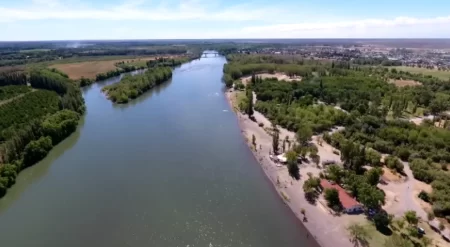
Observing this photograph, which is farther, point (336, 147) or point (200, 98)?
point (200, 98)

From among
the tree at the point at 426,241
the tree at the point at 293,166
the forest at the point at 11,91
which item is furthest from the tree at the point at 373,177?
the forest at the point at 11,91

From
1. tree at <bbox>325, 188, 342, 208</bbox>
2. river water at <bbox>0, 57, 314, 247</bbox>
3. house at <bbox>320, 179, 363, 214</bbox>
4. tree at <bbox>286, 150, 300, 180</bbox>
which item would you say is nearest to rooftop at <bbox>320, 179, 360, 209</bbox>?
house at <bbox>320, 179, 363, 214</bbox>

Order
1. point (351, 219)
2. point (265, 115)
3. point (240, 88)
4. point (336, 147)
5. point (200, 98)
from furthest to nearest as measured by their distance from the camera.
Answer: point (240, 88) → point (200, 98) → point (265, 115) → point (336, 147) → point (351, 219)

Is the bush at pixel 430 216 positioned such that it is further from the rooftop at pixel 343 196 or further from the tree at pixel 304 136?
the tree at pixel 304 136

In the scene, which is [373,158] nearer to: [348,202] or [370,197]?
[348,202]

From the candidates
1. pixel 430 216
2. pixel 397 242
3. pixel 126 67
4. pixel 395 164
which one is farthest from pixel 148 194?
pixel 126 67

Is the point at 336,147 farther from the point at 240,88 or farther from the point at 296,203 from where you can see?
the point at 240,88

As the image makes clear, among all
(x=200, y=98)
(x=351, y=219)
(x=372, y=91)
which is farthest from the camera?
(x=200, y=98)

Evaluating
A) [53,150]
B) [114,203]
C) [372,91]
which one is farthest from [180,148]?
[372,91]
